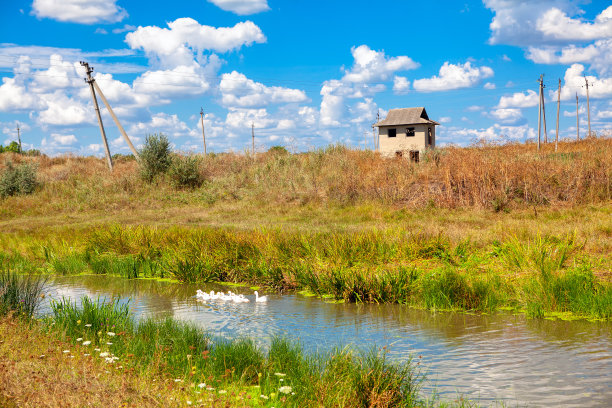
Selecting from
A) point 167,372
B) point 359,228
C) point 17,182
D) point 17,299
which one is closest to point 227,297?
point 17,299

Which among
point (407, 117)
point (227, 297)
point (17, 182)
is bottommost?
point (227, 297)

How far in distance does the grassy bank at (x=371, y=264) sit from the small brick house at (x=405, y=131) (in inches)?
1046

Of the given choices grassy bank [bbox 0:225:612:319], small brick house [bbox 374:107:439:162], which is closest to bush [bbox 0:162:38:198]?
grassy bank [bbox 0:225:612:319]

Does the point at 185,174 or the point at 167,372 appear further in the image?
the point at 185,174

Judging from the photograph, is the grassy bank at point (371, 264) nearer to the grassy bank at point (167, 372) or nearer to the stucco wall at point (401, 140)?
the grassy bank at point (167, 372)

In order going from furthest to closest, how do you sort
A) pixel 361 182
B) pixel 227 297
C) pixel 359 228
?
pixel 361 182, pixel 359 228, pixel 227 297

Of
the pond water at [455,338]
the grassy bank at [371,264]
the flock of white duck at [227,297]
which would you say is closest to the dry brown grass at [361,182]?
the grassy bank at [371,264]

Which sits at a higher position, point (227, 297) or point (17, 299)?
point (17, 299)

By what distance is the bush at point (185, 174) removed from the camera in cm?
3338

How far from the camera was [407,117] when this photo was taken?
137 feet

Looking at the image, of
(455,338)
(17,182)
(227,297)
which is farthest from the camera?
(17,182)

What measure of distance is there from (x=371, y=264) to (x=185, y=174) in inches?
889

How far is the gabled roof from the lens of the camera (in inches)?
1614

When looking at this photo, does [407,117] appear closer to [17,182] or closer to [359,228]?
[359,228]
